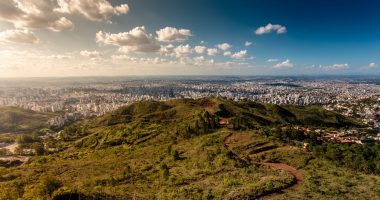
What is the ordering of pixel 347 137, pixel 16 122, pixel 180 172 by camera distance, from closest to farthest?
pixel 180 172, pixel 347 137, pixel 16 122

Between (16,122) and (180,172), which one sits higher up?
(180,172)

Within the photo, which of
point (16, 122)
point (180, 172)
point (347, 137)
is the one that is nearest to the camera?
point (180, 172)

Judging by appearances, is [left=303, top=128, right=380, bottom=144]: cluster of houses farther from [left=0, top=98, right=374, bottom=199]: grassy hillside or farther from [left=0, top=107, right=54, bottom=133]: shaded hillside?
[left=0, top=107, right=54, bottom=133]: shaded hillside

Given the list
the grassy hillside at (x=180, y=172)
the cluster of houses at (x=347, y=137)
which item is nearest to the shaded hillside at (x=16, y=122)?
the grassy hillside at (x=180, y=172)

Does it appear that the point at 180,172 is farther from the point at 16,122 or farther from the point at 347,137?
the point at 16,122

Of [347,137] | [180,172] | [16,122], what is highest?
[180,172]

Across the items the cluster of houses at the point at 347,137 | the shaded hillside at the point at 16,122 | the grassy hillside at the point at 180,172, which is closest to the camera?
the grassy hillside at the point at 180,172

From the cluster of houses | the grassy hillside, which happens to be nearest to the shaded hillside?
the grassy hillside

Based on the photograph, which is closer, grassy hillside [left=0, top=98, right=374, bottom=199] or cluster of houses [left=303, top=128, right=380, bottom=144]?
grassy hillside [left=0, top=98, right=374, bottom=199]

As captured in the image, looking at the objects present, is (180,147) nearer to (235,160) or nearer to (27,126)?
(235,160)

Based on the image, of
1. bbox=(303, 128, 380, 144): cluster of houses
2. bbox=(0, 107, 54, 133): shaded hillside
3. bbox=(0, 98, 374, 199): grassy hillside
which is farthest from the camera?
bbox=(0, 107, 54, 133): shaded hillside

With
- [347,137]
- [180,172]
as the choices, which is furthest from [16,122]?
[347,137]

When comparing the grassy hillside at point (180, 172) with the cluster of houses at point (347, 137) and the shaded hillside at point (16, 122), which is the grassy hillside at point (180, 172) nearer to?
the cluster of houses at point (347, 137)

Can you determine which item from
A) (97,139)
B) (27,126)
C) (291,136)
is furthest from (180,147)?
(27,126)
